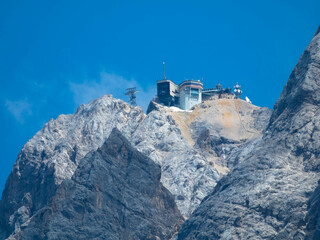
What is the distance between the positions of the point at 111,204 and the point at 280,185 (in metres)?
32.4

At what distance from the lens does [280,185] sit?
496ft

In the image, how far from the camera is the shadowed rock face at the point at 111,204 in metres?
166

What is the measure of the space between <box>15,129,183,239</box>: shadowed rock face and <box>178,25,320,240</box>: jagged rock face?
12.6m

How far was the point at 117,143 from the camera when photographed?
605ft

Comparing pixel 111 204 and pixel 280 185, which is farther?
pixel 111 204

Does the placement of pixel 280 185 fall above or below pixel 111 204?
below

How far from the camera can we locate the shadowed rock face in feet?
546

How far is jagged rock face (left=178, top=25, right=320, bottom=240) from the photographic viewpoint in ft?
474

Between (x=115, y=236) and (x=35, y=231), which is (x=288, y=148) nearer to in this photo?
(x=115, y=236)

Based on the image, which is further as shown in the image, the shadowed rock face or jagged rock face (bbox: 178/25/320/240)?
the shadowed rock face

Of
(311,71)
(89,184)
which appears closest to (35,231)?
(89,184)

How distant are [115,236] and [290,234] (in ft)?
113

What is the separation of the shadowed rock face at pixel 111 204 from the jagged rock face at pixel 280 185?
494 inches

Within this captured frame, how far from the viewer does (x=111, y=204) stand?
17150cm
